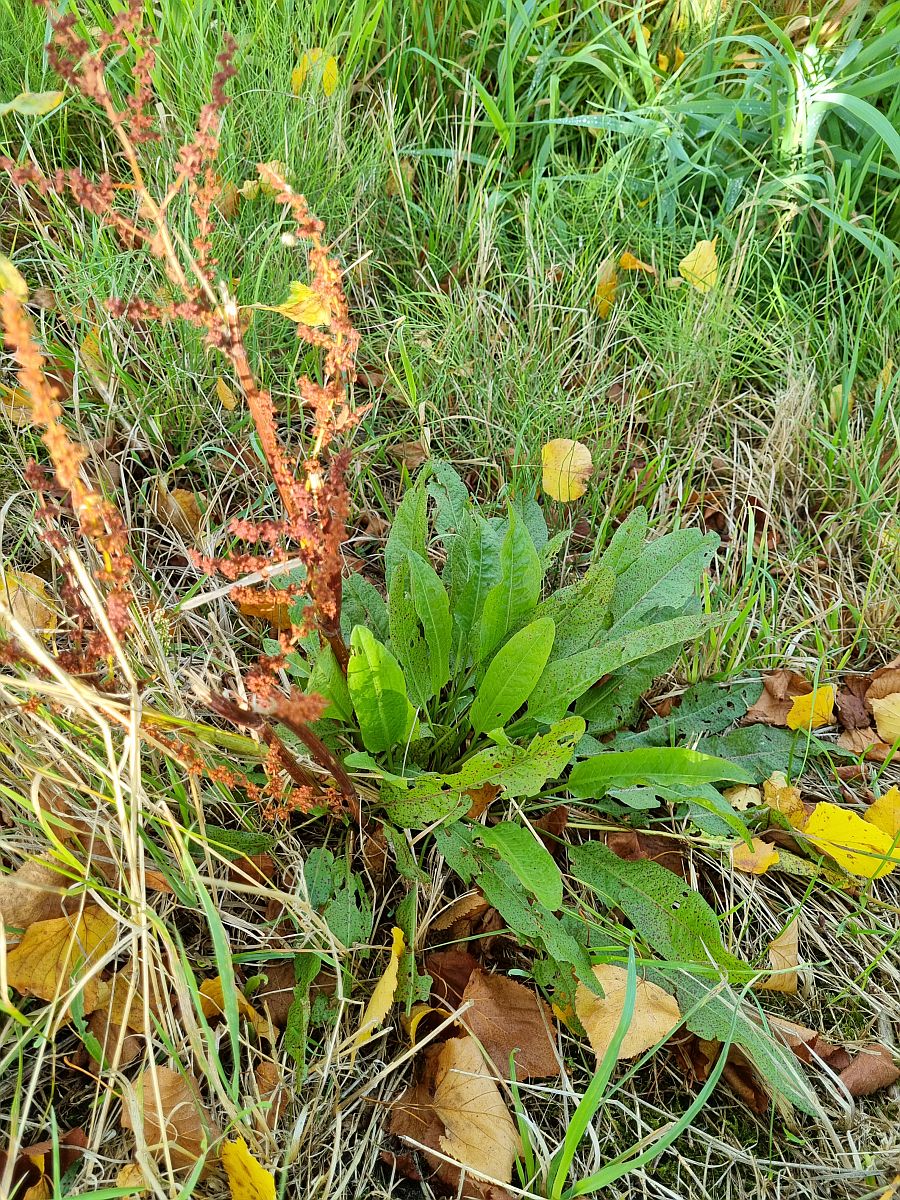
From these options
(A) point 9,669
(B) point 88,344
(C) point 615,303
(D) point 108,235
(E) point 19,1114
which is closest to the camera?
(E) point 19,1114

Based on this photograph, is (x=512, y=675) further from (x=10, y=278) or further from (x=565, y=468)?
(x=10, y=278)

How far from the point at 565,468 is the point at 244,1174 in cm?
138

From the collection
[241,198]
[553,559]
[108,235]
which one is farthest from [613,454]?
[108,235]

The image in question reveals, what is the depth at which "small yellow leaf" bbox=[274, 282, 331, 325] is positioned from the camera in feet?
3.73

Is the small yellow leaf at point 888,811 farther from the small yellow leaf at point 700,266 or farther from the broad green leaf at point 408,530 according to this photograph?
the small yellow leaf at point 700,266

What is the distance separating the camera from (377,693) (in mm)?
1378

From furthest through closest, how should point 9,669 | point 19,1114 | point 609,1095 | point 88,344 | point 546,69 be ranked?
point 546,69, point 88,344, point 9,669, point 609,1095, point 19,1114

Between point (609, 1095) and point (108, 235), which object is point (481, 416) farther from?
point (609, 1095)

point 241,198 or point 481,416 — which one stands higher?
point 241,198

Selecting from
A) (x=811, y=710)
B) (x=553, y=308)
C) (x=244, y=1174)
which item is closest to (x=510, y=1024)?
(x=244, y=1174)

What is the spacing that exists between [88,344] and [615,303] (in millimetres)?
1235

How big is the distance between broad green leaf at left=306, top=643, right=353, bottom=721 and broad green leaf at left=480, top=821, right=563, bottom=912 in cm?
31

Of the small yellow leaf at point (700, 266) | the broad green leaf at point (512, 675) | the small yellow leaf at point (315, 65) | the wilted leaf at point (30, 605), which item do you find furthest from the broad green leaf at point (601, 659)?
the small yellow leaf at point (315, 65)

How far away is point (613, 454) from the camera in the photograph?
6.52 ft
